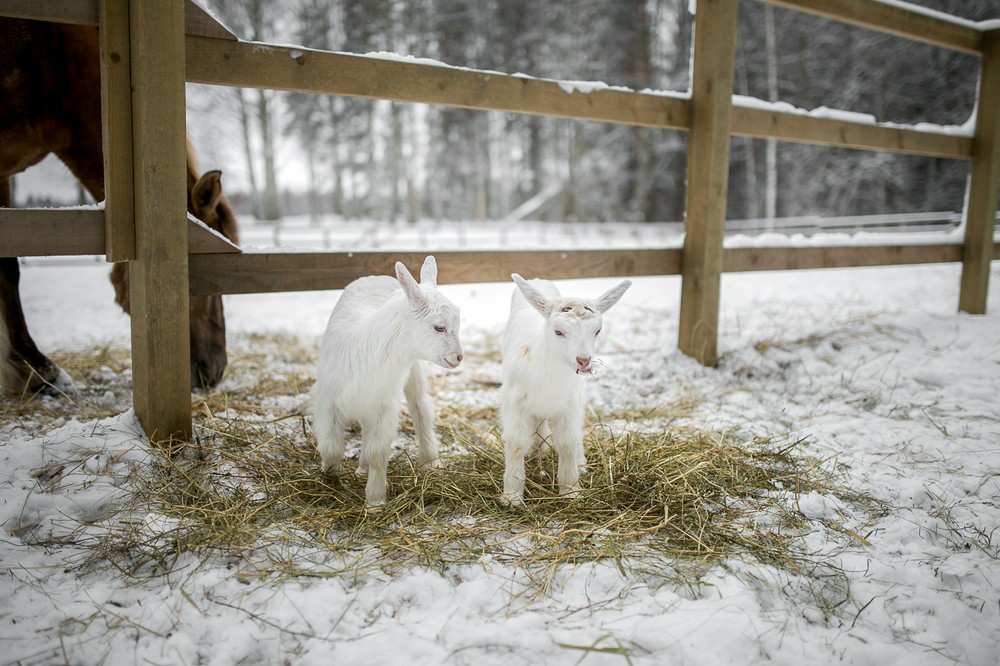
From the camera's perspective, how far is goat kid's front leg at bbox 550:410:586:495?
263 cm

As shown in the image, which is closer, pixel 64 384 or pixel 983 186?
pixel 64 384

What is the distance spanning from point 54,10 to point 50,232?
0.93 m

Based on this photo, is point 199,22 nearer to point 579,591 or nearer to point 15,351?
point 15,351

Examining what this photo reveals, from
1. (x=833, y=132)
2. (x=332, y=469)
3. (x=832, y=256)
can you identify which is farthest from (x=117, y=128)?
(x=832, y=256)

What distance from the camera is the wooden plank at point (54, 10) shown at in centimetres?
236

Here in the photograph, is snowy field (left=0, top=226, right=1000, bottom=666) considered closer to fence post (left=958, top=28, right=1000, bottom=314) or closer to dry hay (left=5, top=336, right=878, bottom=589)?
dry hay (left=5, top=336, right=878, bottom=589)

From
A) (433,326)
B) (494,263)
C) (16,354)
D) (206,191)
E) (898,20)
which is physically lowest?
(16,354)

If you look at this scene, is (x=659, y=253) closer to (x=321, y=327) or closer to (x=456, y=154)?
(x=321, y=327)

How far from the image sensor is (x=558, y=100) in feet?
12.3

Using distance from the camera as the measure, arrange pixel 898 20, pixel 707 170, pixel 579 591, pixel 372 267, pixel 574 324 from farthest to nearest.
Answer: pixel 898 20 < pixel 707 170 < pixel 372 267 < pixel 574 324 < pixel 579 591

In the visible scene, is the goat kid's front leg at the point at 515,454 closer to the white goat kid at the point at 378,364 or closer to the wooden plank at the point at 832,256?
the white goat kid at the point at 378,364

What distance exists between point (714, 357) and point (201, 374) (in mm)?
3807

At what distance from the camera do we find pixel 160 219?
2621mm

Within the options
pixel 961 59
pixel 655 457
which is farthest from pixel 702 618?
pixel 961 59
